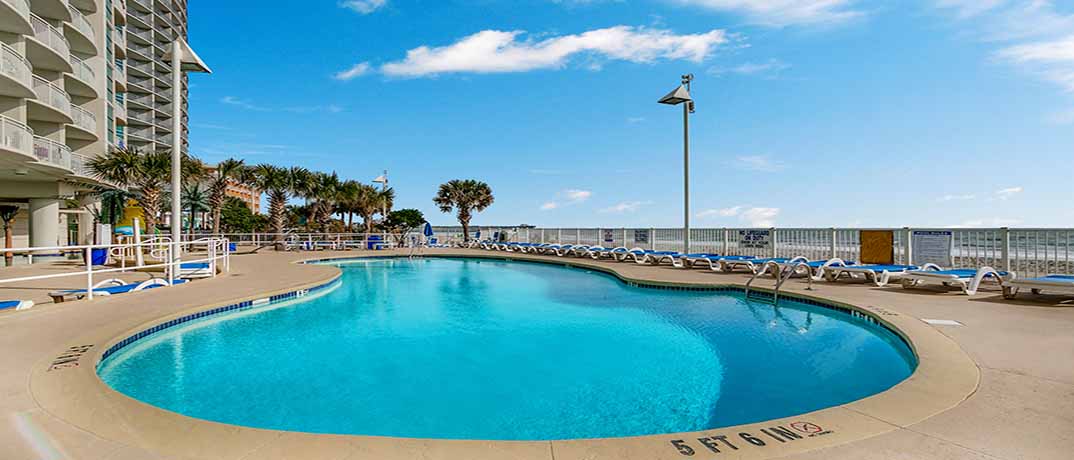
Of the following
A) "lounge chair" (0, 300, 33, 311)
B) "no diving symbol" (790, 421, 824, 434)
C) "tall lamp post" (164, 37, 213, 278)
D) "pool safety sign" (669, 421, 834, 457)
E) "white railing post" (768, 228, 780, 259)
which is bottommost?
"pool safety sign" (669, 421, 834, 457)

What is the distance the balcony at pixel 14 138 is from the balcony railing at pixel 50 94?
168 inches

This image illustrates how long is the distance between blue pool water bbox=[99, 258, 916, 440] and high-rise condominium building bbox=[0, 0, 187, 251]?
8.63 meters

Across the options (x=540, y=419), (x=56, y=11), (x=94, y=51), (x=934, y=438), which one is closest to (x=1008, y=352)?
(x=934, y=438)

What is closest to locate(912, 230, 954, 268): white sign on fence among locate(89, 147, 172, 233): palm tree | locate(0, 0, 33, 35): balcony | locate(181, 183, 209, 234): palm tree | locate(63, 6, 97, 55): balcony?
locate(0, 0, 33, 35): balcony

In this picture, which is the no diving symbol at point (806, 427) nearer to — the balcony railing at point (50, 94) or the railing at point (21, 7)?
the railing at point (21, 7)

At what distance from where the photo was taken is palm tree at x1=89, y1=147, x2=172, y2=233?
20016 mm

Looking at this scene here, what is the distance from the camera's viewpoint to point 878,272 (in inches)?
402

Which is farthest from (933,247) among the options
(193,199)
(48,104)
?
(193,199)

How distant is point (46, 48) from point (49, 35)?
1.92 feet

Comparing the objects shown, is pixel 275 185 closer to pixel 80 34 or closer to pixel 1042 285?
pixel 80 34

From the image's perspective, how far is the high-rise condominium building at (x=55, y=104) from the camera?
1513cm

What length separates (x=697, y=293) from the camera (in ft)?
34.5

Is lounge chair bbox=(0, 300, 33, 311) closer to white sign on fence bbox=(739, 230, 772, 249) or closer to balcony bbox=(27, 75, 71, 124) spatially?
balcony bbox=(27, 75, 71, 124)

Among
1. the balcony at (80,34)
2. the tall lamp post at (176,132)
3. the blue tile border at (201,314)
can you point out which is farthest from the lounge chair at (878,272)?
the balcony at (80,34)
